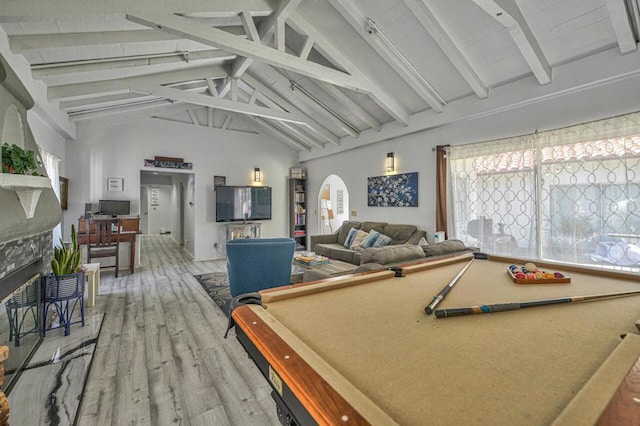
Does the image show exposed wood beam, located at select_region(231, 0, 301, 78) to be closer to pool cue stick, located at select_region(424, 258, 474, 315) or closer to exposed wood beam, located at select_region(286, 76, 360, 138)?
exposed wood beam, located at select_region(286, 76, 360, 138)

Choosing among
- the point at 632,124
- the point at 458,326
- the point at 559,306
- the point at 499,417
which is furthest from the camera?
the point at 632,124

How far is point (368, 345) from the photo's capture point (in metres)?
0.89

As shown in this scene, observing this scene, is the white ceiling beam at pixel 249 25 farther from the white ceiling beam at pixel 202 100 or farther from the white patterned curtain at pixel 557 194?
the white patterned curtain at pixel 557 194

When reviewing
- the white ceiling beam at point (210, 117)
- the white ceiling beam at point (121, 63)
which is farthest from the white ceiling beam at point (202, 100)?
the white ceiling beam at point (210, 117)

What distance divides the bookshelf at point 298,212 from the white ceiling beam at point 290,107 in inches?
66.1

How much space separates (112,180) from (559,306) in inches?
270

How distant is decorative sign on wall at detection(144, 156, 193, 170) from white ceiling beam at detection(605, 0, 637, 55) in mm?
6722

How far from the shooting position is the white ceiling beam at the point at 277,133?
22.8 ft

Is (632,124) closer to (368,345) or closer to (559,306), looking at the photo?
(559,306)

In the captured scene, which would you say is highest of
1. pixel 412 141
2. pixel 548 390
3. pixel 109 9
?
pixel 109 9

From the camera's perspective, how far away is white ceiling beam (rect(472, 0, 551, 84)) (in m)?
2.39

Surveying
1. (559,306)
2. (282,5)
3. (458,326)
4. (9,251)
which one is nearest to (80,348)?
(9,251)

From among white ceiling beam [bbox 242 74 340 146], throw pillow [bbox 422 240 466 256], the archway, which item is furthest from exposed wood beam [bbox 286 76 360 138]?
throw pillow [bbox 422 240 466 256]

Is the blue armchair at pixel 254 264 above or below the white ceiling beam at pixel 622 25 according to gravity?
below
